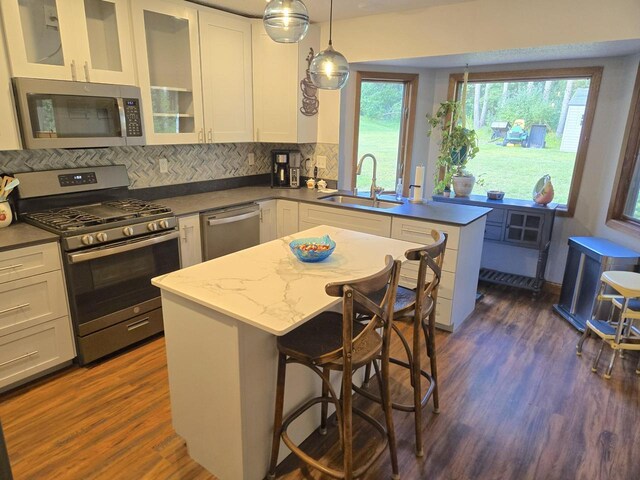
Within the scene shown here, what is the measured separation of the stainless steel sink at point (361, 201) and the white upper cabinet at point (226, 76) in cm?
100

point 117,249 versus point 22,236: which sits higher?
point 22,236

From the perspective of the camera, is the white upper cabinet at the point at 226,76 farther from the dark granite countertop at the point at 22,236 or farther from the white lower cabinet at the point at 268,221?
the dark granite countertop at the point at 22,236

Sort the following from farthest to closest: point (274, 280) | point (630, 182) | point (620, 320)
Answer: point (630, 182)
point (620, 320)
point (274, 280)

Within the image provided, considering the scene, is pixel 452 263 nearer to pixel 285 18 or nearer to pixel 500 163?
pixel 500 163

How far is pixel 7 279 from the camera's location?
2232 mm

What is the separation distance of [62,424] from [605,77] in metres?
4.68

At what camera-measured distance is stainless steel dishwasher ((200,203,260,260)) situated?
10.6ft

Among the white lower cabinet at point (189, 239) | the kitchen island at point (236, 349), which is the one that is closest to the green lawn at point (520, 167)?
the kitchen island at point (236, 349)

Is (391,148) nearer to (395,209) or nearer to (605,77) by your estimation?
(395,209)

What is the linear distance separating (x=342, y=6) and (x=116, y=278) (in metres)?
2.73

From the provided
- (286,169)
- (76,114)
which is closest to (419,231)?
(286,169)

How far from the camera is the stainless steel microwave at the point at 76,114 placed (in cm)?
238

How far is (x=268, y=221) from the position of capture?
12.6 ft

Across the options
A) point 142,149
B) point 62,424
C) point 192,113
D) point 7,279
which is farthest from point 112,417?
point 192,113
